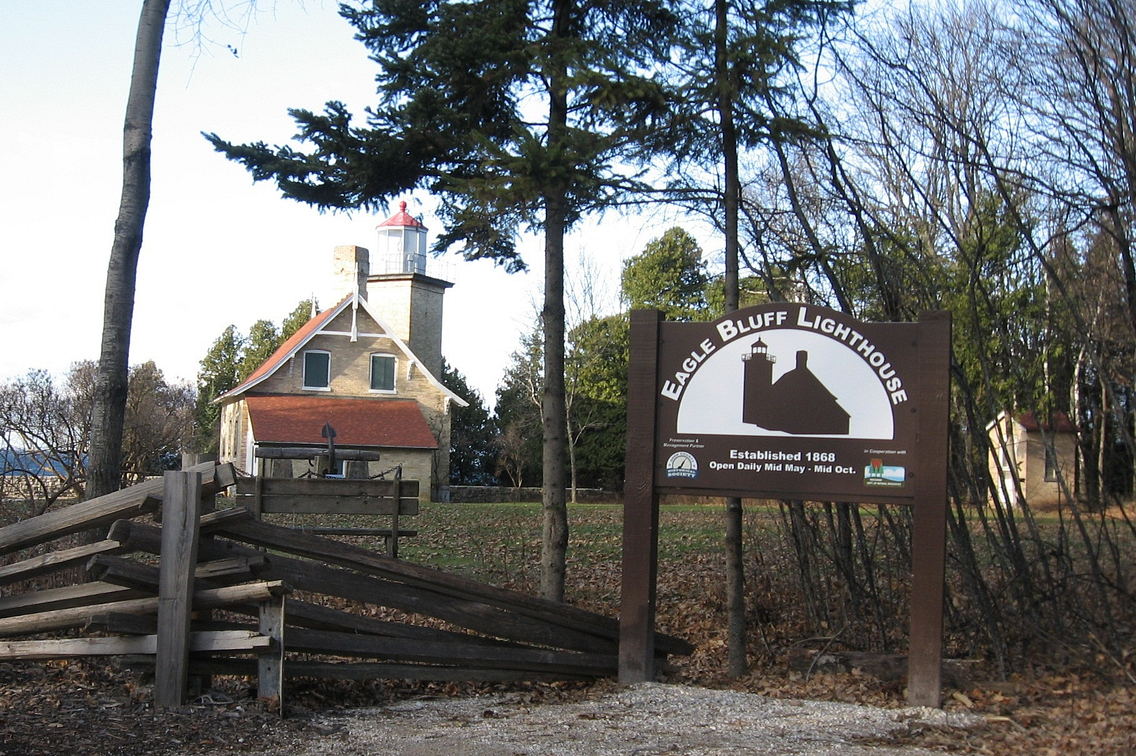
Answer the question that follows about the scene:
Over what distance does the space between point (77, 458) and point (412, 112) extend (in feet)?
14.4

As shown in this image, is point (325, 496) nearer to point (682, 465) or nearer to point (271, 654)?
point (682, 465)

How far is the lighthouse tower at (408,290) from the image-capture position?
152ft

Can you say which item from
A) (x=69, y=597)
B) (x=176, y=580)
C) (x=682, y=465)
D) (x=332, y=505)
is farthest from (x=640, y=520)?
(x=332, y=505)

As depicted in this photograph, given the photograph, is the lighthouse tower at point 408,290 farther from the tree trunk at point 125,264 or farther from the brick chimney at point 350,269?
the tree trunk at point 125,264

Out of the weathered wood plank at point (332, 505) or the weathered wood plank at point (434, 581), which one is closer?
the weathered wood plank at point (434, 581)

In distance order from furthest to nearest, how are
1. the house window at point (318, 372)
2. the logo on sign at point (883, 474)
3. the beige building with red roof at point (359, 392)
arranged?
1. the house window at point (318, 372)
2. the beige building with red roof at point (359, 392)
3. the logo on sign at point (883, 474)

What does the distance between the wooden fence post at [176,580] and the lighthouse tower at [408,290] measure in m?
40.1

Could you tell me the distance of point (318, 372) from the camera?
137ft

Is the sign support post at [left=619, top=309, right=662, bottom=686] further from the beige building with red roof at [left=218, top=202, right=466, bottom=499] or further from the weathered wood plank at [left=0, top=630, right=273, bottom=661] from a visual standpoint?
the beige building with red roof at [left=218, top=202, right=466, bottom=499]

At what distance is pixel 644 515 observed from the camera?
784 centimetres

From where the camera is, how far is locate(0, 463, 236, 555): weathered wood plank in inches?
251

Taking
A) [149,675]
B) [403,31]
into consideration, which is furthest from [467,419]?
[149,675]

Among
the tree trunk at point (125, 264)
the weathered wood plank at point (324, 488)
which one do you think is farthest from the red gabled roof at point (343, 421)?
the tree trunk at point (125, 264)

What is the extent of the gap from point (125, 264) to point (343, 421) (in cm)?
3152
